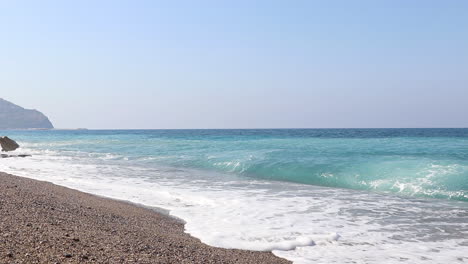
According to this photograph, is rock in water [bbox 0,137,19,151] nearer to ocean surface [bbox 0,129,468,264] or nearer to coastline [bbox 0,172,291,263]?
ocean surface [bbox 0,129,468,264]

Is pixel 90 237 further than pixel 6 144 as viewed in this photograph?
No

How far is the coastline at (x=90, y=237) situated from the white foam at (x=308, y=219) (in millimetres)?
690

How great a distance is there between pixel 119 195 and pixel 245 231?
495 centimetres

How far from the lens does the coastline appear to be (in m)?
4.11

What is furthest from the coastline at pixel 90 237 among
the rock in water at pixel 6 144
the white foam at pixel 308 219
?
the rock in water at pixel 6 144

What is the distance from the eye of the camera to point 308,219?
27.3 feet

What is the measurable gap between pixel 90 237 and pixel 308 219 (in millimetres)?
4663

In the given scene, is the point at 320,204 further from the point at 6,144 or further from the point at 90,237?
the point at 6,144

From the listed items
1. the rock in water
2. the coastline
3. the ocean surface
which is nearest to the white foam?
the ocean surface

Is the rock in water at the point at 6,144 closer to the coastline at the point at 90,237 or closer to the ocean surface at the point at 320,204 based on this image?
the ocean surface at the point at 320,204

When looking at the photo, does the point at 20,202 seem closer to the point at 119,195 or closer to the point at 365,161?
the point at 119,195

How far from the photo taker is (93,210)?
7.53 m

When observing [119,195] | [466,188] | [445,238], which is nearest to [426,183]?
[466,188]

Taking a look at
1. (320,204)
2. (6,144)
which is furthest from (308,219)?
(6,144)
